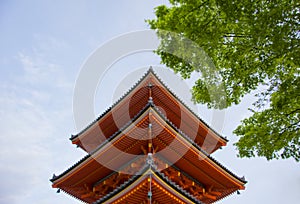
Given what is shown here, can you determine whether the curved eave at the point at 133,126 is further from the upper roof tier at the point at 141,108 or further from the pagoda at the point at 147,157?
the upper roof tier at the point at 141,108

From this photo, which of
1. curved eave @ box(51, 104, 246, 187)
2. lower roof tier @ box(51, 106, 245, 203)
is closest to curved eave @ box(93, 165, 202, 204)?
lower roof tier @ box(51, 106, 245, 203)

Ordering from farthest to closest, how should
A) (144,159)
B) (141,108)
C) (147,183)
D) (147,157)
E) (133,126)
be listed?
(141,108) → (144,159) → (133,126) → (147,157) → (147,183)

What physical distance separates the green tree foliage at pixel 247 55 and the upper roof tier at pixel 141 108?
462cm

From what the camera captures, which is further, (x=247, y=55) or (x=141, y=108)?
(x=141, y=108)

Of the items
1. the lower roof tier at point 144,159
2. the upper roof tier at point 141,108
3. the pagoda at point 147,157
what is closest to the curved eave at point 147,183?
the pagoda at point 147,157

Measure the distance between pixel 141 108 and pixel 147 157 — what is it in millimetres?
3489

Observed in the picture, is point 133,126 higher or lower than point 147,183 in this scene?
higher

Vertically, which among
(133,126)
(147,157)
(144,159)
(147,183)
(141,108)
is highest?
(141,108)

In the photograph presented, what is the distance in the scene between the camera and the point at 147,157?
9.63 metres

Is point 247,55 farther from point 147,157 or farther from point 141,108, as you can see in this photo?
point 141,108

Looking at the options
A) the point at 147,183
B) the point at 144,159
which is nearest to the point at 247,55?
the point at 147,183

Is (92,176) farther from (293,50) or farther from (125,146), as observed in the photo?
(293,50)

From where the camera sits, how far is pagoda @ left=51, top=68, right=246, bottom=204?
9109 mm

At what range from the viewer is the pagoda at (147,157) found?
9.11 metres
